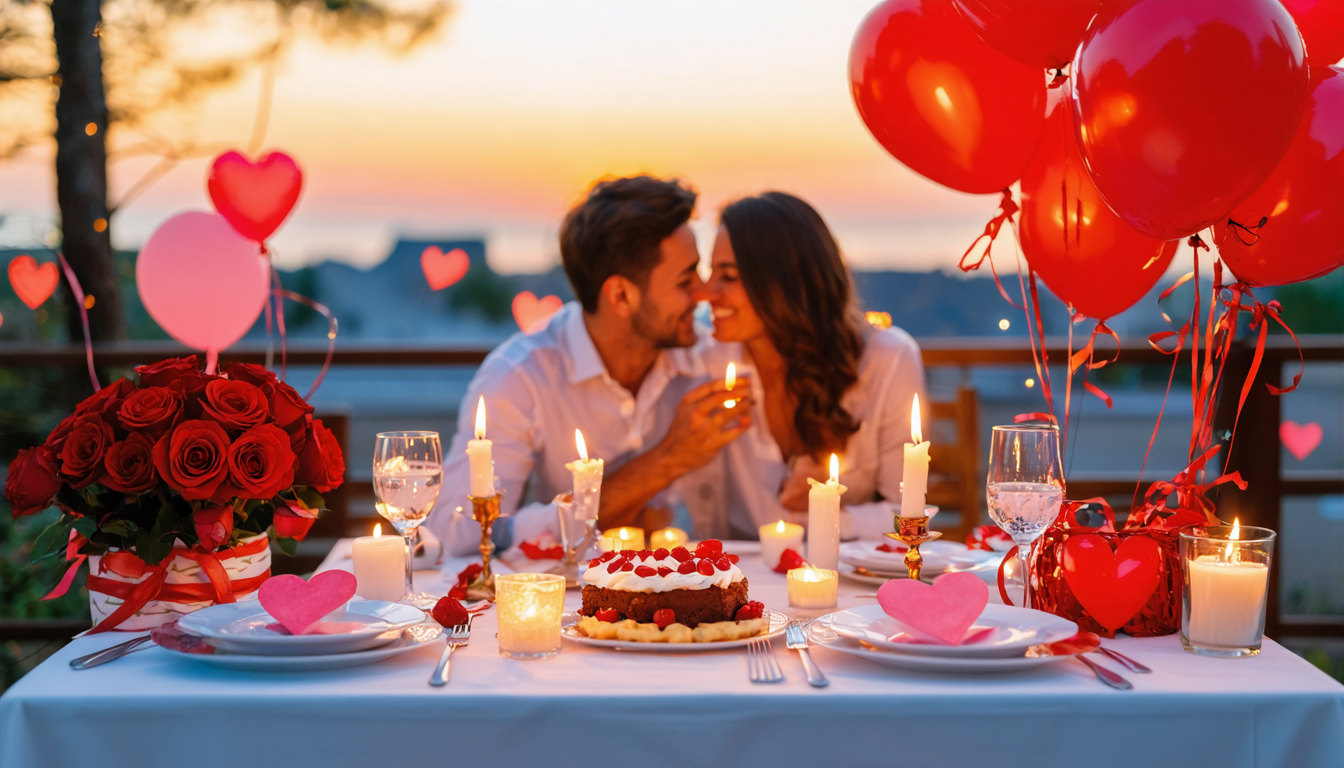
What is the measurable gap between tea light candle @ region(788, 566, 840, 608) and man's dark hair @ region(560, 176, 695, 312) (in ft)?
4.27

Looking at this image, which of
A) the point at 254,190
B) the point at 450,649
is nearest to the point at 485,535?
the point at 450,649

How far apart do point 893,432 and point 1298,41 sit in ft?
4.57

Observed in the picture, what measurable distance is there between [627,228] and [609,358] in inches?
13.8

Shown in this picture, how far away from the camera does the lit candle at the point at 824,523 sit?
5.14ft

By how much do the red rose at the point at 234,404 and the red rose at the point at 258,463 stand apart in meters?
0.02

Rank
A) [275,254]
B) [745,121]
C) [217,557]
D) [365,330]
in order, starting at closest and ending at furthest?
[217,557], [275,254], [745,121], [365,330]

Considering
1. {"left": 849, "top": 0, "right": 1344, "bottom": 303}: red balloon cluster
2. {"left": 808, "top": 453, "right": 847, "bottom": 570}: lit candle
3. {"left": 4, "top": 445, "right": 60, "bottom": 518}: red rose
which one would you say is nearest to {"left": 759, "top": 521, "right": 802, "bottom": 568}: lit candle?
{"left": 808, "top": 453, "right": 847, "bottom": 570}: lit candle

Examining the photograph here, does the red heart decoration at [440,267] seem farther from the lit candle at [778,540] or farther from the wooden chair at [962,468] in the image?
the lit candle at [778,540]

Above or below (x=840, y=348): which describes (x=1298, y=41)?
above

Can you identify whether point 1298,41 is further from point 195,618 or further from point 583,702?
point 195,618

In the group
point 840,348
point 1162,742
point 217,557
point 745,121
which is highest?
point 745,121

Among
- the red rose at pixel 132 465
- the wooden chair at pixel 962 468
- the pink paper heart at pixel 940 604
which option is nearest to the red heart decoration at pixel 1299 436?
the wooden chair at pixel 962 468

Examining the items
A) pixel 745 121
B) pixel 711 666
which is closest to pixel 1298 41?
pixel 711 666

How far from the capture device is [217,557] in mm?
1373
